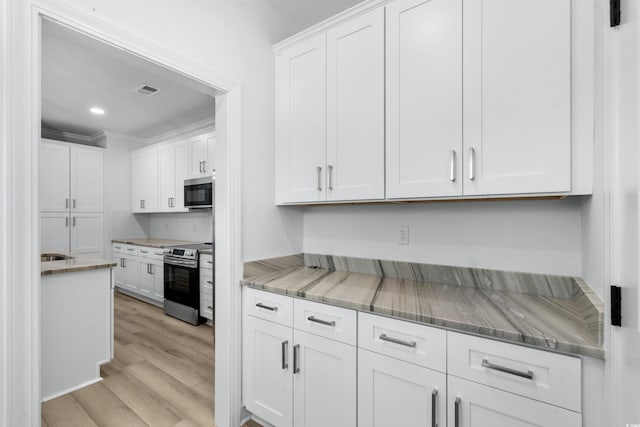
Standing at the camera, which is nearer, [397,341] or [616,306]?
[616,306]

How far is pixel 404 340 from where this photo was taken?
47.1 inches

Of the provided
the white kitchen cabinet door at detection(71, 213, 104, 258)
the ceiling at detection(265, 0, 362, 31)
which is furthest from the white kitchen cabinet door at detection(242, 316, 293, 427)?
the white kitchen cabinet door at detection(71, 213, 104, 258)

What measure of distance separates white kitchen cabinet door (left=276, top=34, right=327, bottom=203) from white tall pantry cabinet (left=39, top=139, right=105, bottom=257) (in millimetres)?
4175

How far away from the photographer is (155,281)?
4059 mm

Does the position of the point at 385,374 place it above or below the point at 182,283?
above

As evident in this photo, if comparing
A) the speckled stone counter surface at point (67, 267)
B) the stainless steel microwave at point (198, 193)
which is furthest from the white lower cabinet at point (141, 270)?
the speckled stone counter surface at point (67, 267)

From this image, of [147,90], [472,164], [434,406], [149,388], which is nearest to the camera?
[434,406]

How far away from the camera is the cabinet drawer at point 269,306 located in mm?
1560

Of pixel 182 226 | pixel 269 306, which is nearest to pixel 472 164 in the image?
pixel 269 306

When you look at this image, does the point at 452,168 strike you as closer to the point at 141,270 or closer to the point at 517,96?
Answer: the point at 517,96

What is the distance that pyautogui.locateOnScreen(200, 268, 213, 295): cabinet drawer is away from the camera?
3.33 meters

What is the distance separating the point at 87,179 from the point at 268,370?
4.75 meters

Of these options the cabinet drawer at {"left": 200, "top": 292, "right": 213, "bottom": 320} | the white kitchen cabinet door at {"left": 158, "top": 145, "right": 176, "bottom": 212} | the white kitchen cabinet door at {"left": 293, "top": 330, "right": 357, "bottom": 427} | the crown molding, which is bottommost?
the cabinet drawer at {"left": 200, "top": 292, "right": 213, "bottom": 320}

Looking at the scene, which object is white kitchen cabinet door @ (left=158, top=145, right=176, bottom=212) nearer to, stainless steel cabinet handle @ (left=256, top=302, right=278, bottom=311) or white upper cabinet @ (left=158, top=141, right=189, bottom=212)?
white upper cabinet @ (left=158, top=141, right=189, bottom=212)
